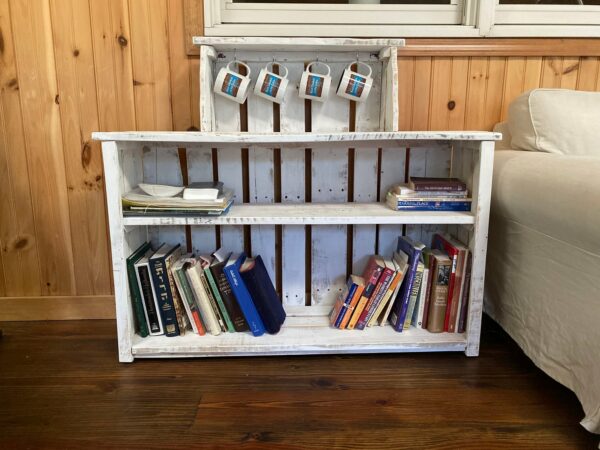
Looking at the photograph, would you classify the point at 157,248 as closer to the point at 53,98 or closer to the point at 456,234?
the point at 53,98

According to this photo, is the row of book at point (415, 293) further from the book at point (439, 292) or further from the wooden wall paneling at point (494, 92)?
the wooden wall paneling at point (494, 92)

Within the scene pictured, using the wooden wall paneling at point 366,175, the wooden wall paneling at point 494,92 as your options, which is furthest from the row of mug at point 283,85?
the wooden wall paneling at point 494,92

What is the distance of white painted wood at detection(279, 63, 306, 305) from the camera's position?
151cm

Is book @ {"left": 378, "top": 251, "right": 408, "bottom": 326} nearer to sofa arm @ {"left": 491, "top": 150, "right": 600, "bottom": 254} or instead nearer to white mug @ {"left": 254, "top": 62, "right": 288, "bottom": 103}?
sofa arm @ {"left": 491, "top": 150, "right": 600, "bottom": 254}

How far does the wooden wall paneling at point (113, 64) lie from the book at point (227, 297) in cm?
59

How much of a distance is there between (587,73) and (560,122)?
45cm

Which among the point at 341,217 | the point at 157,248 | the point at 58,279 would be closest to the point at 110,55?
the point at 157,248

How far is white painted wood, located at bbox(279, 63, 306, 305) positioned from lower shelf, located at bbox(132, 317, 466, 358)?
26cm

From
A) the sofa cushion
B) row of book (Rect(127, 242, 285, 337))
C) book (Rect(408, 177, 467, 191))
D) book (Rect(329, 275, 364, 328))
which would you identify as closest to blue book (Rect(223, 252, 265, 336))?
row of book (Rect(127, 242, 285, 337))

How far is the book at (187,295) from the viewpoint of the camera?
1.37 metres

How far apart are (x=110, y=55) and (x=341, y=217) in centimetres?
95

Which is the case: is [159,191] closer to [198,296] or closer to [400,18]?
[198,296]

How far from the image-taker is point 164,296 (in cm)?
136

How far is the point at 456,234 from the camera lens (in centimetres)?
154
